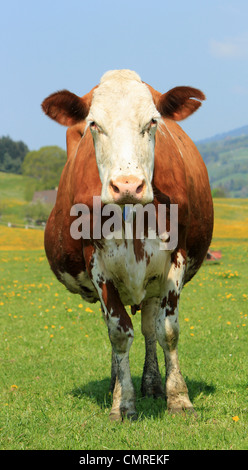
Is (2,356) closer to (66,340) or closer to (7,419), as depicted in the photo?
(66,340)

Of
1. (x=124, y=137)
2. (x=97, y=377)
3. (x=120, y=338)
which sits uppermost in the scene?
(x=124, y=137)

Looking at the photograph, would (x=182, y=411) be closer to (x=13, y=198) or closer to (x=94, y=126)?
(x=94, y=126)

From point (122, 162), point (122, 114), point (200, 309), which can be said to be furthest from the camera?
point (200, 309)

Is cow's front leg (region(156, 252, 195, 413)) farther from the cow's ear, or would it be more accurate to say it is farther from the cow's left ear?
the cow's left ear

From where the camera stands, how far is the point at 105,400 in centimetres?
621

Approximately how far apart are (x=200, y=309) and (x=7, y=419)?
7.60 meters

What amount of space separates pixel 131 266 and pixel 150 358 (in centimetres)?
184

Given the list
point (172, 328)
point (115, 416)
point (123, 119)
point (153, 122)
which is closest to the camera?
point (123, 119)

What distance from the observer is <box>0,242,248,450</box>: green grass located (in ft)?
16.1

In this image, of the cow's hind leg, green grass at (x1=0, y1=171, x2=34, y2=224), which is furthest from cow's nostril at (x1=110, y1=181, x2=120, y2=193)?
green grass at (x1=0, y1=171, x2=34, y2=224)

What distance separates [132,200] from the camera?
4.36 m

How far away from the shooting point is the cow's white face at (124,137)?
14.4ft

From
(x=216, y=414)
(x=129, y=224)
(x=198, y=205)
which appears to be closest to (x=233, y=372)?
(x=216, y=414)

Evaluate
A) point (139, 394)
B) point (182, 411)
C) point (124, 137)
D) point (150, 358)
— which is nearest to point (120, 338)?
point (182, 411)
